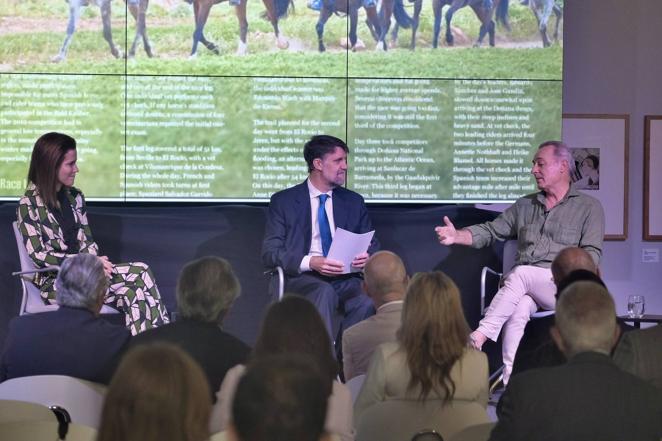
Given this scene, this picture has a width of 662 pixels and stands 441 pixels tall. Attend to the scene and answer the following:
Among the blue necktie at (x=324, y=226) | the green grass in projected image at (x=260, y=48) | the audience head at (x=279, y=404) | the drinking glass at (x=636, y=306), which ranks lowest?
the drinking glass at (x=636, y=306)

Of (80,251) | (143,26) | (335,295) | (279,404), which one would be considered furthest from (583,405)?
(143,26)

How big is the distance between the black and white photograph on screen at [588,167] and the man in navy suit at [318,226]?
7.06 feet

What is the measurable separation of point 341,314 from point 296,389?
461 cm

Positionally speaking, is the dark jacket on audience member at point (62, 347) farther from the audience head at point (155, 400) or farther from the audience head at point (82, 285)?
the audience head at point (155, 400)

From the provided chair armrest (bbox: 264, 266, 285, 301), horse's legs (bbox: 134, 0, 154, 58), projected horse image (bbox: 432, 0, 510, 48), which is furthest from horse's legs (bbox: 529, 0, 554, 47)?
horse's legs (bbox: 134, 0, 154, 58)

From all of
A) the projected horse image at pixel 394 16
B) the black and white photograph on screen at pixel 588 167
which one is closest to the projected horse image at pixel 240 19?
the projected horse image at pixel 394 16

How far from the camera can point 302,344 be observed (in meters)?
3.06

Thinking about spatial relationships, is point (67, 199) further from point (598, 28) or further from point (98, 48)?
point (598, 28)

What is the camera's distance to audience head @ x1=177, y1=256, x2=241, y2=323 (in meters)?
3.75

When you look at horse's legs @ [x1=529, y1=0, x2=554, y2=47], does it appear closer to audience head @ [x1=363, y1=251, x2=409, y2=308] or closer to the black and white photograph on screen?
the black and white photograph on screen

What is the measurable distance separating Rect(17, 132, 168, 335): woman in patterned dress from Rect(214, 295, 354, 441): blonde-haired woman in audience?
9.43ft

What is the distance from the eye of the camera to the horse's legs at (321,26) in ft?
23.4

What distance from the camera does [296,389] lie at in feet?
5.44

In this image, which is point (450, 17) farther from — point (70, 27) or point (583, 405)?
point (583, 405)
